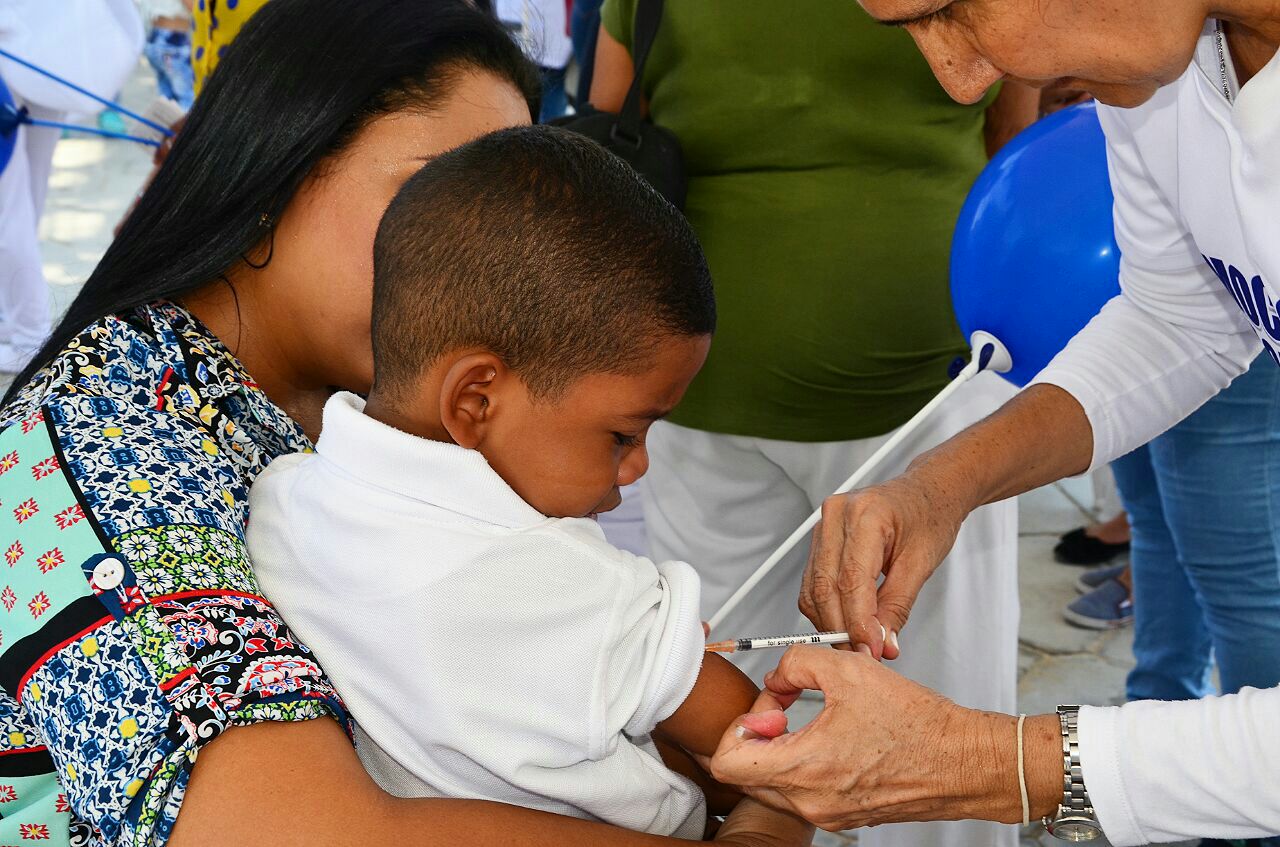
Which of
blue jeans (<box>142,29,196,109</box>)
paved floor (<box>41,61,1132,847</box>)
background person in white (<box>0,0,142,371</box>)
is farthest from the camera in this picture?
blue jeans (<box>142,29,196,109</box>)

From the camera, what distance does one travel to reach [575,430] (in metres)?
1.26

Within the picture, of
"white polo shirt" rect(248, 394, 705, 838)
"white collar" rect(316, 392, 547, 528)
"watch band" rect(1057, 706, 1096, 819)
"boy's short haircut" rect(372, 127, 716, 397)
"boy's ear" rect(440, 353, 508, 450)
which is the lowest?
"watch band" rect(1057, 706, 1096, 819)

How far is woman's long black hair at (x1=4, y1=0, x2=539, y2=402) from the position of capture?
1.43 metres

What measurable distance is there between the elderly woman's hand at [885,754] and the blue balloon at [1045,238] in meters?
0.88

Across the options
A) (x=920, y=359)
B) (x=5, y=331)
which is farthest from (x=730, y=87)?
(x=5, y=331)

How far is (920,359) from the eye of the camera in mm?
2332

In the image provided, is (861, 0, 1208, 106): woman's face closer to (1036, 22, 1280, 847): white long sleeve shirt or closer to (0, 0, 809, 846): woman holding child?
(1036, 22, 1280, 847): white long sleeve shirt

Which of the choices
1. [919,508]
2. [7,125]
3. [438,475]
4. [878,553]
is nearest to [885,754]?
[878,553]

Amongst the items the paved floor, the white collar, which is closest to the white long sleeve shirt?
the white collar

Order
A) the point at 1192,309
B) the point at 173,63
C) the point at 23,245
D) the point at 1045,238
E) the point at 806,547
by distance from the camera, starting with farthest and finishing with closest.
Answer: the point at 173,63
the point at 23,245
the point at 806,547
the point at 1045,238
the point at 1192,309

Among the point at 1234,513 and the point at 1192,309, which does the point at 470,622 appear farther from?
the point at 1234,513

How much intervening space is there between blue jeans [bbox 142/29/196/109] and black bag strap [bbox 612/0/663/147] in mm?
4068

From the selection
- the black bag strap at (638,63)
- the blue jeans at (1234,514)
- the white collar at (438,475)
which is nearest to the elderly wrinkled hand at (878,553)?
the white collar at (438,475)

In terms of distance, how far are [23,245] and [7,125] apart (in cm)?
54
